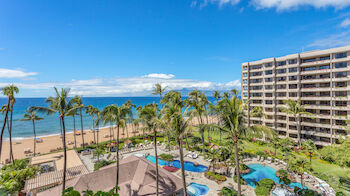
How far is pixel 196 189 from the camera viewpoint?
76.6 feet

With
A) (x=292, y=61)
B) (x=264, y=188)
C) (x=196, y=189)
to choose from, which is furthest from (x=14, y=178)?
(x=292, y=61)

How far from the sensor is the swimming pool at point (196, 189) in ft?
73.4

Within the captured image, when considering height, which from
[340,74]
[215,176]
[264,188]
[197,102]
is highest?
[340,74]

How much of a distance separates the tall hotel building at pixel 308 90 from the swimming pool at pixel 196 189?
17.2 metres

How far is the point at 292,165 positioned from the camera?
22.3 metres

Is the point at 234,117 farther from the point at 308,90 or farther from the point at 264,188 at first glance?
the point at 308,90

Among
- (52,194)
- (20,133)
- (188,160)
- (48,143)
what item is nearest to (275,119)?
(188,160)

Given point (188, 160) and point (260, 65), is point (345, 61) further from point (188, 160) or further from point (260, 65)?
point (188, 160)

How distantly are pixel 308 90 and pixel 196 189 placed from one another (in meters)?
36.9

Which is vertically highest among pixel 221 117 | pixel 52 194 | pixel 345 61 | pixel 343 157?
pixel 345 61

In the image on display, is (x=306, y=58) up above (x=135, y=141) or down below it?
above

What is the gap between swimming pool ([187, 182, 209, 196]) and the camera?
2236 cm

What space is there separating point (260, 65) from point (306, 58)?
10.9 m

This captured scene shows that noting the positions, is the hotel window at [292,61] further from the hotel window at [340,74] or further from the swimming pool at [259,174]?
the swimming pool at [259,174]
